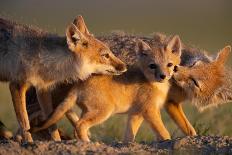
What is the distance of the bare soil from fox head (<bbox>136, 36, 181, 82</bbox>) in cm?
179

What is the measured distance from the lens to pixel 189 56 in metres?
15.0

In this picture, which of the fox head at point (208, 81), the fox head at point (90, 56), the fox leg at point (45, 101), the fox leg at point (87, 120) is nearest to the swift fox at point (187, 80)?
the fox head at point (208, 81)

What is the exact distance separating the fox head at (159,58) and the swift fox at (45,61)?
1.82 feet

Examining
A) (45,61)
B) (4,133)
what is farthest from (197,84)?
(4,133)

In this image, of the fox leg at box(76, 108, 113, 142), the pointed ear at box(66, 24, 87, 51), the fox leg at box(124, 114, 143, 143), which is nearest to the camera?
the fox leg at box(76, 108, 113, 142)

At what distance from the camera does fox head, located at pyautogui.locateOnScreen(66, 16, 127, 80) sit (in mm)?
13879

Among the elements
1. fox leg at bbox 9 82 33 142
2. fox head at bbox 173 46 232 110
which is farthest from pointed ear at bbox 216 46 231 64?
fox leg at bbox 9 82 33 142

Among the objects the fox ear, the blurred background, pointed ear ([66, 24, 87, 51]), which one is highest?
pointed ear ([66, 24, 87, 51])

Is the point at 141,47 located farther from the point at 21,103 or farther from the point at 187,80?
the point at 21,103

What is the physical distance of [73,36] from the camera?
13875mm

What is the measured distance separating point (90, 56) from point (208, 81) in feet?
7.07

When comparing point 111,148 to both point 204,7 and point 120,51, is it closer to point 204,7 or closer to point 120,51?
point 120,51

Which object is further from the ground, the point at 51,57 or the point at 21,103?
the point at 51,57

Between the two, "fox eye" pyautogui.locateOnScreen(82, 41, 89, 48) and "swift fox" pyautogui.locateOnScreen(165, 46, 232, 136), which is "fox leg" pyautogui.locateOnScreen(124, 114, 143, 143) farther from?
"fox eye" pyautogui.locateOnScreen(82, 41, 89, 48)
